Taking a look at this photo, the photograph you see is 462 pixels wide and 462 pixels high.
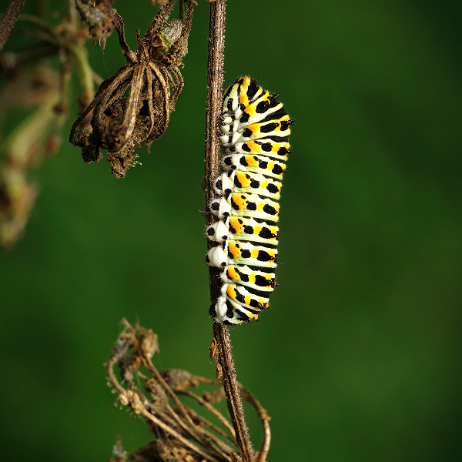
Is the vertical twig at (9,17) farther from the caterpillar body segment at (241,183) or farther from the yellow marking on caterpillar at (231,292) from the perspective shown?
the yellow marking on caterpillar at (231,292)

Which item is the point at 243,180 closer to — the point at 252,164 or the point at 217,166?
the point at 252,164

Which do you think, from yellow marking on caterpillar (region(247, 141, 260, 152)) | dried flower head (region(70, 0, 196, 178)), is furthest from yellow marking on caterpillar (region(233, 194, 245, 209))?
dried flower head (region(70, 0, 196, 178))

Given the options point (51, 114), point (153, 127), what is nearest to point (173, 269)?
point (51, 114)

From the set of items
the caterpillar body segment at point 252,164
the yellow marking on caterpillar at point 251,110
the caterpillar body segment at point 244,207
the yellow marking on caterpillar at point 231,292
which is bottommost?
the yellow marking on caterpillar at point 231,292

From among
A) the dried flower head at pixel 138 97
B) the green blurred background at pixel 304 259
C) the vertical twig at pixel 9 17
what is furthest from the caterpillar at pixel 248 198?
the green blurred background at pixel 304 259

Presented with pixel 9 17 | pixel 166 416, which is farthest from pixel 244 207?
pixel 9 17

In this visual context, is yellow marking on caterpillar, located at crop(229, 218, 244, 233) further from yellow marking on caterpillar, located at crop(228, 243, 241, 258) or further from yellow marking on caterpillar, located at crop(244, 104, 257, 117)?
yellow marking on caterpillar, located at crop(244, 104, 257, 117)
